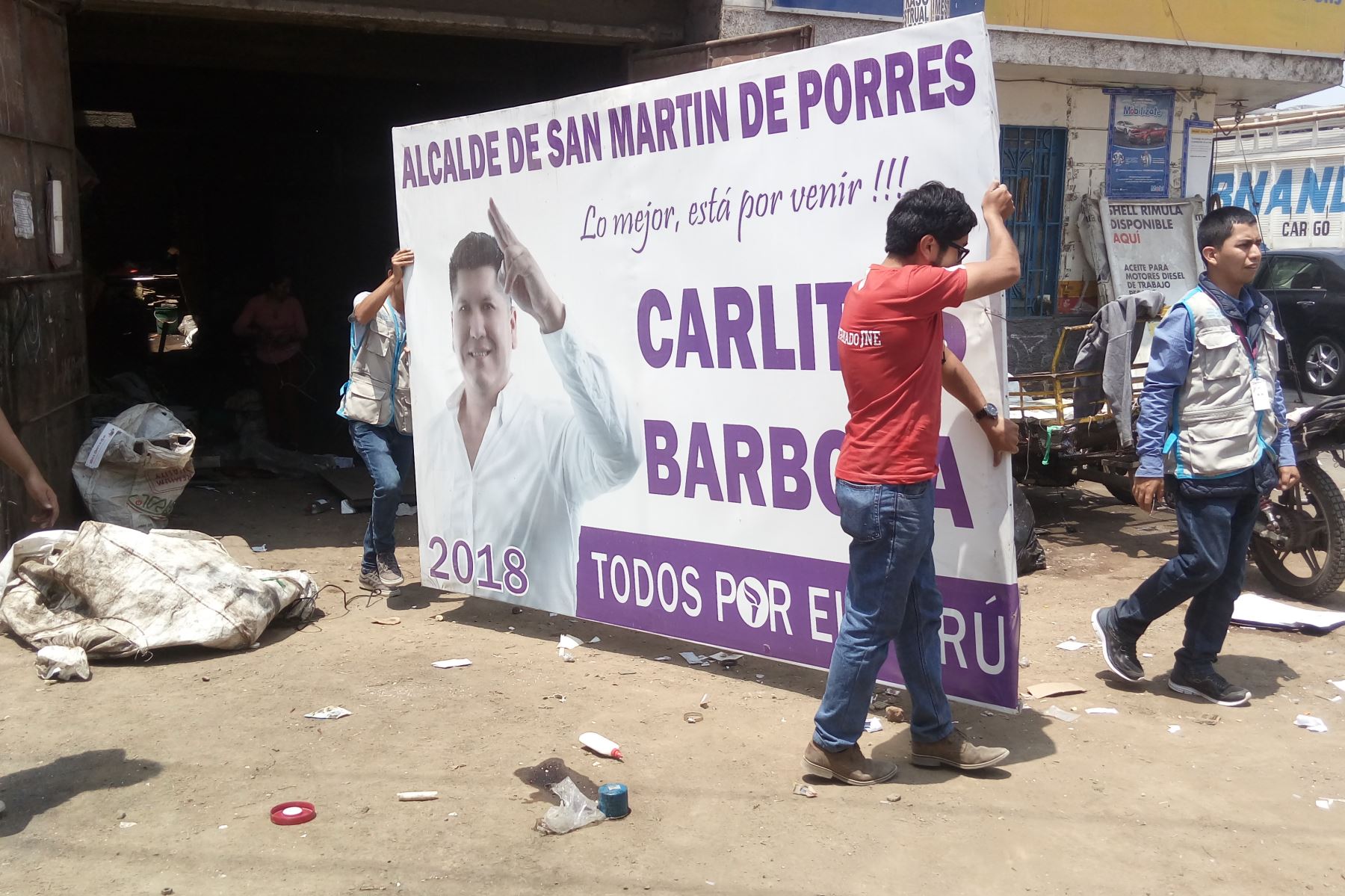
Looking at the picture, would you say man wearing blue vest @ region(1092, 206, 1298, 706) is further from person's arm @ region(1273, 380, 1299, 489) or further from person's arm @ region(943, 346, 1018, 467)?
person's arm @ region(943, 346, 1018, 467)

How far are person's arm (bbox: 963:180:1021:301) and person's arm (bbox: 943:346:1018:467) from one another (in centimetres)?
28

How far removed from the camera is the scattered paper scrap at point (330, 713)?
4.46 m

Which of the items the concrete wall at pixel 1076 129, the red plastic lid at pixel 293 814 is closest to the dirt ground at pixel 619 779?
the red plastic lid at pixel 293 814

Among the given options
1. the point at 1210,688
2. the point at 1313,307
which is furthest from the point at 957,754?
the point at 1313,307

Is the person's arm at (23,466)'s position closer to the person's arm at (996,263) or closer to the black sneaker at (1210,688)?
the person's arm at (996,263)

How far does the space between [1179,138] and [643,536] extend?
952cm

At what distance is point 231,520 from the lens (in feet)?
26.3

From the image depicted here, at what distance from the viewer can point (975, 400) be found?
150 inches

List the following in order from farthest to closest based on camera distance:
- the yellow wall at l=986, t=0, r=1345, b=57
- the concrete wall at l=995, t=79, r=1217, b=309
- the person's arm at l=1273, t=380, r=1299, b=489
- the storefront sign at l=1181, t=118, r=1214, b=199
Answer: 1. the storefront sign at l=1181, t=118, r=1214, b=199
2. the concrete wall at l=995, t=79, r=1217, b=309
3. the yellow wall at l=986, t=0, r=1345, b=57
4. the person's arm at l=1273, t=380, r=1299, b=489

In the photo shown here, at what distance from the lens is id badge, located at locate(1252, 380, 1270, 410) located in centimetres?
432

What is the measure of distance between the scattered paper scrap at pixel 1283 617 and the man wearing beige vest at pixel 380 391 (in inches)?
168

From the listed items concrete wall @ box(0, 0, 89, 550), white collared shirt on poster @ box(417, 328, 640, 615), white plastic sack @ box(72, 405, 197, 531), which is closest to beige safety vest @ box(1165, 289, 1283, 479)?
white collared shirt on poster @ box(417, 328, 640, 615)

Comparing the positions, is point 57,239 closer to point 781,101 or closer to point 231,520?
point 231,520

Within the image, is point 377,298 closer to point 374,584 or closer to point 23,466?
point 374,584
